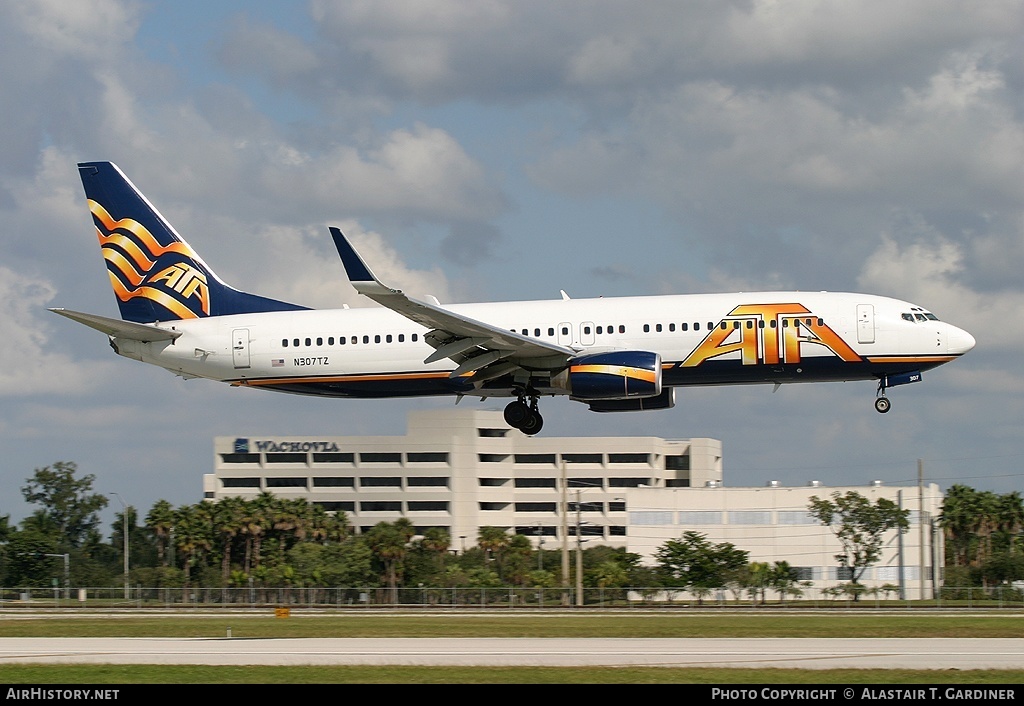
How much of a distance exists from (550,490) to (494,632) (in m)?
115

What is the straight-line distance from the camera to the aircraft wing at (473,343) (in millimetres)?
39000

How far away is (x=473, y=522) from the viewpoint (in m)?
140

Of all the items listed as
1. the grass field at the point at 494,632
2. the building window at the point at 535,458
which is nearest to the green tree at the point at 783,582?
the grass field at the point at 494,632

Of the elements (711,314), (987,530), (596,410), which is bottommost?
(987,530)

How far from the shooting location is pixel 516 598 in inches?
2857

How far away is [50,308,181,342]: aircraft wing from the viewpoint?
43.8 meters

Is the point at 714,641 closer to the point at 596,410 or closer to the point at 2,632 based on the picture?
the point at 596,410

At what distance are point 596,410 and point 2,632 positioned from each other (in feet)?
69.1

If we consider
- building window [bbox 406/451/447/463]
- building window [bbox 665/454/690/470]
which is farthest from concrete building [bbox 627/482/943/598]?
building window [bbox 665/454/690/470]

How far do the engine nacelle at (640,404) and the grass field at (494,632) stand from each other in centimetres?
727

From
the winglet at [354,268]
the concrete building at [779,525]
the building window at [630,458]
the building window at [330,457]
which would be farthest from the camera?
the building window at [630,458]

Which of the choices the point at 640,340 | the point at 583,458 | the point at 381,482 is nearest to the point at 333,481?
the point at 381,482

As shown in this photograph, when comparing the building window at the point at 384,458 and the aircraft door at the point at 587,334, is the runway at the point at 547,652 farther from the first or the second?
the building window at the point at 384,458
